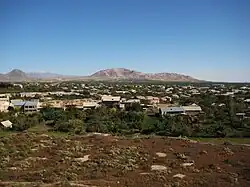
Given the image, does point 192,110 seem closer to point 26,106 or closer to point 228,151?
point 26,106

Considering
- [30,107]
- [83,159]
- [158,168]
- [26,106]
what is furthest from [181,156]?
[26,106]

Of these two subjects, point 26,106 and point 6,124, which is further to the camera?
point 26,106

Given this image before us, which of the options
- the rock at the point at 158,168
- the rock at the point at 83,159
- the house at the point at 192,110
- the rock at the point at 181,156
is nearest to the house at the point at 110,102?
the house at the point at 192,110

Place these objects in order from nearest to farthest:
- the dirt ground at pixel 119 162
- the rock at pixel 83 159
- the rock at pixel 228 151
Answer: the dirt ground at pixel 119 162
the rock at pixel 83 159
the rock at pixel 228 151

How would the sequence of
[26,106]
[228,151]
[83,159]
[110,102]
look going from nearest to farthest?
[83,159], [228,151], [26,106], [110,102]

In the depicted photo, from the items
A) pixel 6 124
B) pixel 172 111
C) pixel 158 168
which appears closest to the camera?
pixel 158 168

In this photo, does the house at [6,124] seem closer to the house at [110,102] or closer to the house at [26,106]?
the house at [26,106]

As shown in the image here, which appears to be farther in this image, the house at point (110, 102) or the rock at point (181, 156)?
the house at point (110, 102)

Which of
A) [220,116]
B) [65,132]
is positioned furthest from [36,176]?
[220,116]

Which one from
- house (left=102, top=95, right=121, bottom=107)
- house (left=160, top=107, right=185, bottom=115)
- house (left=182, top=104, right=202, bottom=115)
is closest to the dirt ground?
house (left=160, top=107, right=185, bottom=115)
